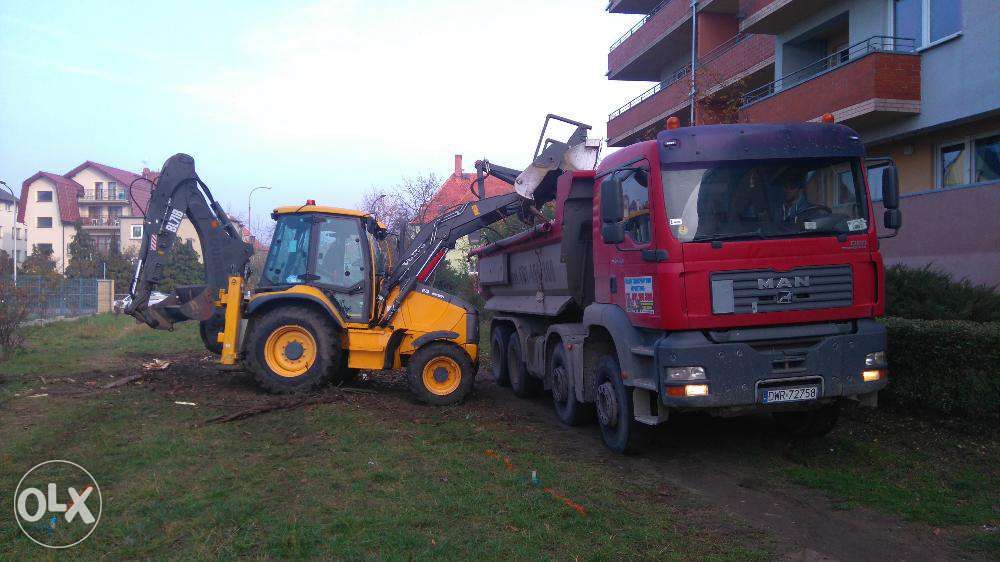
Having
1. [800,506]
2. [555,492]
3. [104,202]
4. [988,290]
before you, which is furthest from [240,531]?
[104,202]

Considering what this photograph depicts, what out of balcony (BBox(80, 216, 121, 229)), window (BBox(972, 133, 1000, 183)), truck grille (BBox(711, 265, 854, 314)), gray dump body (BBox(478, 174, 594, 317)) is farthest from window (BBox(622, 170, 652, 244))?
balcony (BBox(80, 216, 121, 229))

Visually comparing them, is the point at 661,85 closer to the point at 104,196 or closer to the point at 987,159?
the point at 987,159

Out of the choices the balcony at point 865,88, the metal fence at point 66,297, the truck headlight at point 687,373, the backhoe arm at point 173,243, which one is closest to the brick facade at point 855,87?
the balcony at point 865,88

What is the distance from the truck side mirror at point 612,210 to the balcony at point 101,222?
6012 centimetres

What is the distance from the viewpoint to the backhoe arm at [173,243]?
11.6m

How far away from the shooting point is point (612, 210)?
720cm

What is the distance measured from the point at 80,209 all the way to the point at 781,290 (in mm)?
68880

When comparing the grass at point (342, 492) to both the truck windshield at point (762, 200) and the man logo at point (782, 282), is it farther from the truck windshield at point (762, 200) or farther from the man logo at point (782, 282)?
the truck windshield at point (762, 200)

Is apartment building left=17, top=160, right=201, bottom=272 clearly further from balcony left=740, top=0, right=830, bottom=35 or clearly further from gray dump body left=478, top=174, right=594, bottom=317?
gray dump body left=478, top=174, right=594, bottom=317

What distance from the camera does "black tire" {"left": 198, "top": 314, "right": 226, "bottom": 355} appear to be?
11.8 meters

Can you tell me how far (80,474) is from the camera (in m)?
6.52

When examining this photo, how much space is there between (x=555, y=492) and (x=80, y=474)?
4.10m

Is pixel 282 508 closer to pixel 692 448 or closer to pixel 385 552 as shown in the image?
pixel 385 552

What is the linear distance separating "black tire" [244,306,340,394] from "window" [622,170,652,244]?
5.06 metres
